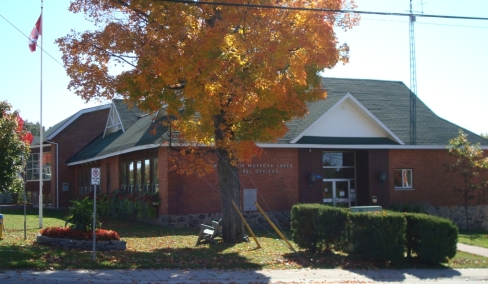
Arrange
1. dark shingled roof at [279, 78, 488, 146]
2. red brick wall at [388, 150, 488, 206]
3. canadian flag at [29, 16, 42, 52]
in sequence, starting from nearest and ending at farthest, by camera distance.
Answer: canadian flag at [29, 16, 42, 52]
dark shingled roof at [279, 78, 488, 146]
red brick wall at [388, 150, 488, 206]

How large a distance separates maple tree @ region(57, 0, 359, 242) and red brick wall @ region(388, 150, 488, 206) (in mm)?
13034

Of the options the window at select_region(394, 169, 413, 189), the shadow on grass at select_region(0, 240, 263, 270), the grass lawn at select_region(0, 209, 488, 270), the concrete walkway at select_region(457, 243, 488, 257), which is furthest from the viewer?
the window at select_region(394, 169, 413, 189)

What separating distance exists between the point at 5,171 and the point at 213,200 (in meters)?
8.91

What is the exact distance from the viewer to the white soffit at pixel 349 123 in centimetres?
2738

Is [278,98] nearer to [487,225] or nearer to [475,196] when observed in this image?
[475,196]

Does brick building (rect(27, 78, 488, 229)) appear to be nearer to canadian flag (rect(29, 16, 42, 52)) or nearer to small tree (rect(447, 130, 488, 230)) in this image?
small tree (rect(447, 130, 488, 230))

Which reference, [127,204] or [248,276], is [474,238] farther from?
[127,204]

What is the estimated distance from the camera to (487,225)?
98.2ft

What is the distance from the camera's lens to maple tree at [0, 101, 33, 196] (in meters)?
19.5

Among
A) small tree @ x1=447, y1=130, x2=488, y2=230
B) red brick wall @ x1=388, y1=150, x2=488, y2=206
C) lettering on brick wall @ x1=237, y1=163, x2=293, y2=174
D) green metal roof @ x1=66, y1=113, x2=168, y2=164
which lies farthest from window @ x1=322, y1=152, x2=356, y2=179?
green metal roof @ x1=66, y1=113, x2=168, y2=164

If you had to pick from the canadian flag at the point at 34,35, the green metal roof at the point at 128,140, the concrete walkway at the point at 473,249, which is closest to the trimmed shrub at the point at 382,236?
the concrete walkway at the point at 473,249

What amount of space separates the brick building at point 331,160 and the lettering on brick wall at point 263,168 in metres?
0.05

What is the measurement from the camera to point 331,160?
29.0 metres

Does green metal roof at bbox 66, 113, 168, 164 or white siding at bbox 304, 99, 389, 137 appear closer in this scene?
green metal roof at bbox 66, 113, 168, 164
